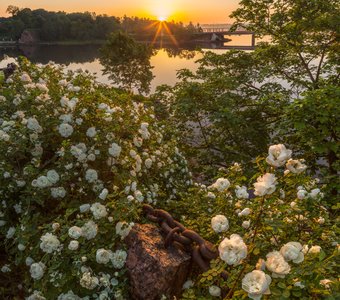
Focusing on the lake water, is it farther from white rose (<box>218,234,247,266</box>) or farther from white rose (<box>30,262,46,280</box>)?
white rose (<box>218,234,247,266</box>)

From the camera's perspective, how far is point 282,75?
12234 millimetres

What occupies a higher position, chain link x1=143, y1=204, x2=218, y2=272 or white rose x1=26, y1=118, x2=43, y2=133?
white rose x1=26, y1=118, x2=43, y2=133

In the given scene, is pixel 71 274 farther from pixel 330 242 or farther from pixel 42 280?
pixel 330 242

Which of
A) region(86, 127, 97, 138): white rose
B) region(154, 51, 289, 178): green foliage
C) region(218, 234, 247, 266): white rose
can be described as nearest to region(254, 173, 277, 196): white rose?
region(218, 234, 247, 266): white rose

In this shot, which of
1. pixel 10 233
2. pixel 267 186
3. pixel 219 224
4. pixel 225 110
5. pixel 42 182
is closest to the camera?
pixel 267 186

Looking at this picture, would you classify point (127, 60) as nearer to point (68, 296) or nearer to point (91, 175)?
point (91, 175)

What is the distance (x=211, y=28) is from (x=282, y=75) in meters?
83.1

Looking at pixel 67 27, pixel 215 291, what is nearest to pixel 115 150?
pixel 215 291

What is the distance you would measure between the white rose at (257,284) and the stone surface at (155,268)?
2.93ft

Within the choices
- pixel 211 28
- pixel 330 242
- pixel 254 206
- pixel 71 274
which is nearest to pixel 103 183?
pixel 71 274

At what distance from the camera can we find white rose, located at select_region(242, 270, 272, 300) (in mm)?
1563

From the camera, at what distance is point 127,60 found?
30.7 metres

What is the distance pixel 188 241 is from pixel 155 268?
32 centimetres

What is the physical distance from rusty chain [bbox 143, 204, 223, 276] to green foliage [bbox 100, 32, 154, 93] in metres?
28.7
